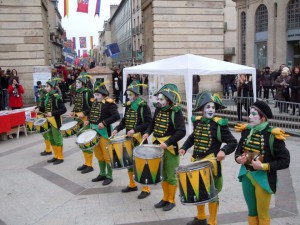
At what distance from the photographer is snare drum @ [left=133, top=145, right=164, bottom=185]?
5137 mm

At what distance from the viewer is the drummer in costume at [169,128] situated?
214 inches

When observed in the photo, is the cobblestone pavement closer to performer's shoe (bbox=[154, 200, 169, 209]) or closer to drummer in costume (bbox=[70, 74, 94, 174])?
performer's shoe (bbox=[154, 200, 169, 209])

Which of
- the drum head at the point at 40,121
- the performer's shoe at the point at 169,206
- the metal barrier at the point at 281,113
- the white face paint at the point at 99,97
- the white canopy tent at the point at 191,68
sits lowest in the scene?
the performer's shoe at the point at 169,206


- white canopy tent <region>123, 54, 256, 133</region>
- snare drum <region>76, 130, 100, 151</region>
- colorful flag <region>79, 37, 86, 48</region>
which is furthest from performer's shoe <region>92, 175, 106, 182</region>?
colorful flag <region>79, 37, 86, 48</region>

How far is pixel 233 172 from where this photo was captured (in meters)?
7.59

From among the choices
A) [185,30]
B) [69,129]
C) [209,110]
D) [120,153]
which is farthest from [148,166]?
[185,30]

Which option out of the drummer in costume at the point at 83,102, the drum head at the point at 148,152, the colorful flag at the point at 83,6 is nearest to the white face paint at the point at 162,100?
the drum head at the point at 148,152

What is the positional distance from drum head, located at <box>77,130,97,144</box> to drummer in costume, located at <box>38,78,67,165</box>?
180 cm

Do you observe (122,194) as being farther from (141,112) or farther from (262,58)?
(262,58)

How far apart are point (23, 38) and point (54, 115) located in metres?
11.2

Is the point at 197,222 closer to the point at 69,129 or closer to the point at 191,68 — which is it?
the point at 69,129

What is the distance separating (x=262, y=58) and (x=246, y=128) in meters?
32.6

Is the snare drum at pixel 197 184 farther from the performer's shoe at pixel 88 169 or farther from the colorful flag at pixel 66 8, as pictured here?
the colorful flag at pixel 66 8

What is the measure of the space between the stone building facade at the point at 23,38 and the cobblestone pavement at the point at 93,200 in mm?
10695
